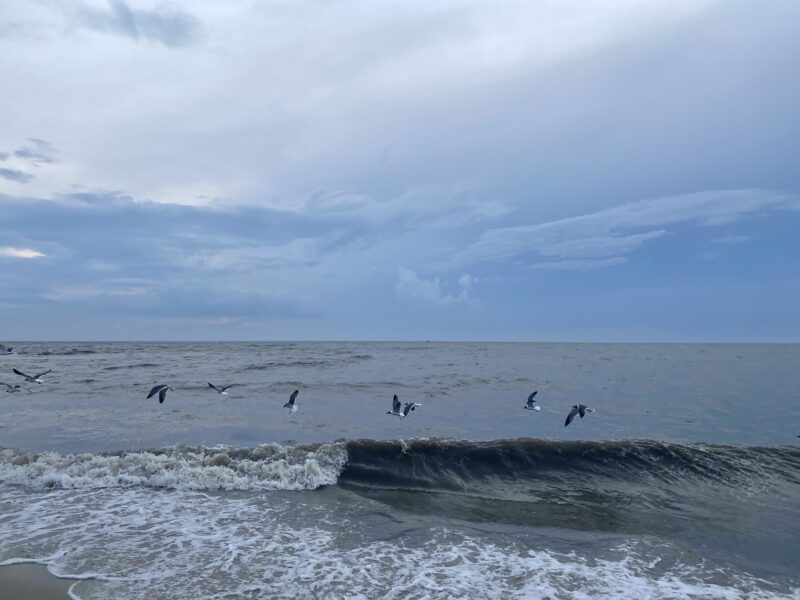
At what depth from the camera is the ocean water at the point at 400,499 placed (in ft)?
→ 25.7

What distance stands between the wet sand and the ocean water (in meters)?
0.20

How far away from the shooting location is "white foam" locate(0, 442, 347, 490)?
12344 millimetres

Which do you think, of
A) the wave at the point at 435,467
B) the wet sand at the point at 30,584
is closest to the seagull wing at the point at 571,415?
the wave at the point at 435,467

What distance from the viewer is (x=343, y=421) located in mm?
19141

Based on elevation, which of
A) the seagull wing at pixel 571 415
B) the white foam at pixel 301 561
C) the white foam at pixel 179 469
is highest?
the seagull wing at pixel 571 415

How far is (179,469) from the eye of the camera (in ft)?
42.0

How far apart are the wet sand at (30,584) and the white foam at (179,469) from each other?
4488 millimetres

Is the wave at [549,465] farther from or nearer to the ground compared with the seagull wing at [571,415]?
nearer to the ground

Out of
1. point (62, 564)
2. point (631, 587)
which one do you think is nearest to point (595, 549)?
point (631, 587)

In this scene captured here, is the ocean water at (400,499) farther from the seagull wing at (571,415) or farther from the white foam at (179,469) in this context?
the seagull wing at (571,415)

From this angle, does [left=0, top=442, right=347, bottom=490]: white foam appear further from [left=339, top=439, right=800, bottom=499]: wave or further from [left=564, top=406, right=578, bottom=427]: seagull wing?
[left=564, top=406, right=578, bottom=427]: seagull wing

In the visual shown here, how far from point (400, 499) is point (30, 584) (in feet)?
21.9

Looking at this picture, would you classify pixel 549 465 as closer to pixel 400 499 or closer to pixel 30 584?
pixel 400 499

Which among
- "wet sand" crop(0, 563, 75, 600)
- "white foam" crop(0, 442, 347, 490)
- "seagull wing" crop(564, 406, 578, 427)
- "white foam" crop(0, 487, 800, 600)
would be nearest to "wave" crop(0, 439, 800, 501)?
"white foam" crop(0, 442, 347, 490)
